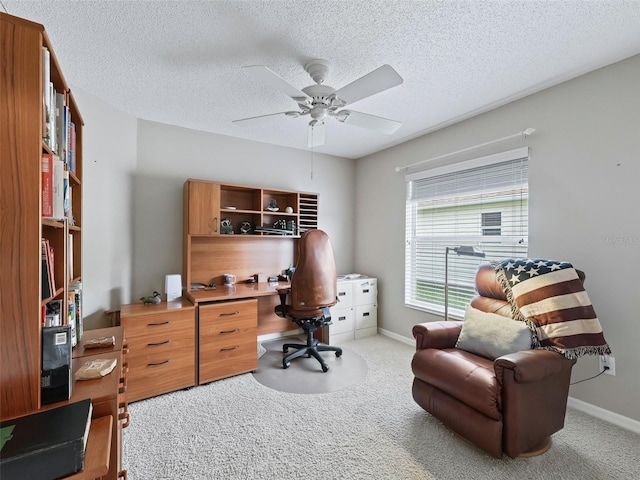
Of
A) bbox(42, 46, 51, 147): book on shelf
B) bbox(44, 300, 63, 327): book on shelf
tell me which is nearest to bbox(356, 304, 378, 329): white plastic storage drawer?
bbox(44, 300, 63, 327): book on shelf

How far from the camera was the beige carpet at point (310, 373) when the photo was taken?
2527mm

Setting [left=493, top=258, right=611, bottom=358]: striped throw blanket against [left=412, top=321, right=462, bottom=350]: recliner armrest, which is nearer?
[left=493, top=258, right=611, bottom=358]: striped throw blanket

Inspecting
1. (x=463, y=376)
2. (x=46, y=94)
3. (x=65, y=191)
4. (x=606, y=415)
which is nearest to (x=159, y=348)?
(x=65, y=191)

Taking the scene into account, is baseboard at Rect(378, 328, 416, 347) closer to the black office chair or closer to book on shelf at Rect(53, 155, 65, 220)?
the black office chair

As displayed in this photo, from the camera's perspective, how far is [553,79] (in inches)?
87.5

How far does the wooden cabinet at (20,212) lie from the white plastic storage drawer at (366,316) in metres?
3.14

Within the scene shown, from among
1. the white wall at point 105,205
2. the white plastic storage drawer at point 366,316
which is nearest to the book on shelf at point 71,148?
the white wall at point 105,205

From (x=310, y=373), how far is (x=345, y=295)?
113cm

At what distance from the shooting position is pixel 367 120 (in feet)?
7.29

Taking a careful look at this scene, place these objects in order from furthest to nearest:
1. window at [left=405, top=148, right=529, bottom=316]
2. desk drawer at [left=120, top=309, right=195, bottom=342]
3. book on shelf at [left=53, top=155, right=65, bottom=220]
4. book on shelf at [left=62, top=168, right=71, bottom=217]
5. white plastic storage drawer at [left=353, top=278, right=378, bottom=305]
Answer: white plastic storage drawer at [left=353, top=278, right=378, bottom=305]
window at [left=405, top=148, right=529, bottom=316]
desk drawer at [left=120, top=309, right=195, bottom=342]
book on shelf at [left=62, top=168, right=71, bottom=217]
book on shelf at [left=53, top=155, right=65, bottom=220]

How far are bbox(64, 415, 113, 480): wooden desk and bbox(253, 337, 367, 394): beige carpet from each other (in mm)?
1574

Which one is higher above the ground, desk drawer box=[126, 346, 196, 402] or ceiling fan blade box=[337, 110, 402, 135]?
ceiling fan blade box=[337, 110, 402, 135]

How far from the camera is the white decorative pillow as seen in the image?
6.18ft

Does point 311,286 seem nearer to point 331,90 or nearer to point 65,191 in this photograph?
point 331,90
